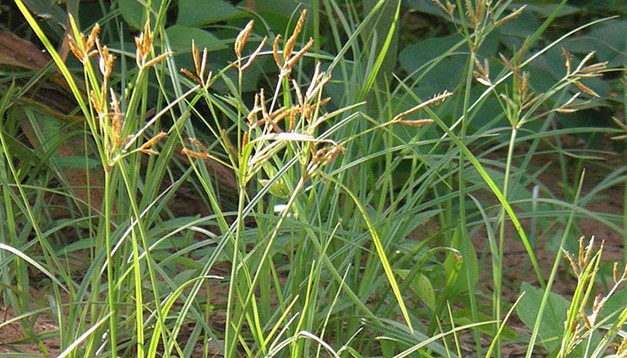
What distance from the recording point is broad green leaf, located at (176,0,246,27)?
1.42 meters

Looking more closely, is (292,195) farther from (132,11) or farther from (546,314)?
(132,11)

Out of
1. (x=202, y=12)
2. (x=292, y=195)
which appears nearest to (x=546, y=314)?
(x=292, y=195)

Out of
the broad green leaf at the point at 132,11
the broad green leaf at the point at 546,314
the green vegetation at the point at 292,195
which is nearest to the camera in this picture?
the green vegetation at the point at 292,195

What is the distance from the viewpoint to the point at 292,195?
0.80 meters

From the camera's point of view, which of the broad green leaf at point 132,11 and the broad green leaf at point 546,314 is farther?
the broad green leaf at point 132,11

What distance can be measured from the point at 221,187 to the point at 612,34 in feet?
2.39

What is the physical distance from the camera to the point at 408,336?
42.2 inches

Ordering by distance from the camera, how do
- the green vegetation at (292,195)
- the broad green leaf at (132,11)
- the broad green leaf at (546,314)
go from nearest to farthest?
the green vegetation at (292,195) < the broad green leaf at (546,314) < the broad green leaf at (132,11)

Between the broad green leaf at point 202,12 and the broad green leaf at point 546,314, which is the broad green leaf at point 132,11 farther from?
the broad green leaf at point 546,314

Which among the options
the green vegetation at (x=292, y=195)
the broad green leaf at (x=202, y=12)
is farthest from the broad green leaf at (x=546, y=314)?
the broad green leaf at (x=202, y=12)

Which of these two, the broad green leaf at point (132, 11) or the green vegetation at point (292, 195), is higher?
the broad green leaf at point (132, 11)

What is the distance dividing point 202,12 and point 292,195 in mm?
689

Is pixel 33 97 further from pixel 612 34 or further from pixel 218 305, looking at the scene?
pixel 612 34

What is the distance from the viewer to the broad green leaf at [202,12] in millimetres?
1418
